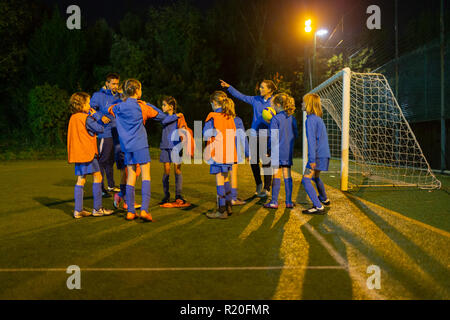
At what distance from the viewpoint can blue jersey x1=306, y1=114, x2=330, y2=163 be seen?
209 inches

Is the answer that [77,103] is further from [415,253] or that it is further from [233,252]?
[415,253]

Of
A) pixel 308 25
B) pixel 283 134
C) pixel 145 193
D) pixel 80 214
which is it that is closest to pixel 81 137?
pixel 80 214

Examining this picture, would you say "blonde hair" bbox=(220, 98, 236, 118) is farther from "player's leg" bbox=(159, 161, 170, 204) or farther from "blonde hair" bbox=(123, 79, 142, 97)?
"player's leg" bbox=(159, 161, 170, 204)

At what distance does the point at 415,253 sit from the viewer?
12.0ft

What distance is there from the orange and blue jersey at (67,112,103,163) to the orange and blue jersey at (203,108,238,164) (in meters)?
1.56

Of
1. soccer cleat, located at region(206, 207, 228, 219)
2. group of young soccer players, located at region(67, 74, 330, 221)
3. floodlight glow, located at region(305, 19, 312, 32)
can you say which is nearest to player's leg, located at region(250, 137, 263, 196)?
group of young soccer players, located at region(67, 74, 330, 221)

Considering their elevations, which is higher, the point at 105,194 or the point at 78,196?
the point at 78,196

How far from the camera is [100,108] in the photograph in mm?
6734

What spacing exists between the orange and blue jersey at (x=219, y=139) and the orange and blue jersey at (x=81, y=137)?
1557mm

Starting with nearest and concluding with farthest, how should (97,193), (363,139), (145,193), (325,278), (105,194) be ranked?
(325,278) → (145,193) → (97,193) → (105,194) → (363,139)

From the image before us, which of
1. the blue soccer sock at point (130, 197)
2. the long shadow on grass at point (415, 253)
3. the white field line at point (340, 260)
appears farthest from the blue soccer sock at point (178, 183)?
the long shadow on grass at point (415, 253)

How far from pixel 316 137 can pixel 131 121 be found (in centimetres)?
270
